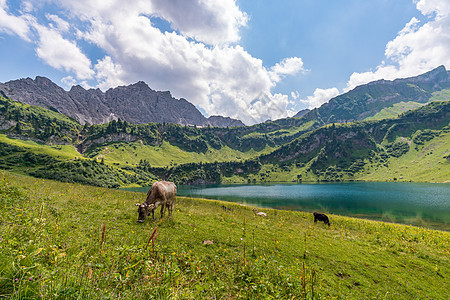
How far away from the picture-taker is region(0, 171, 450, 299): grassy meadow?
378cm

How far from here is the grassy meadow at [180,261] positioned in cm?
378

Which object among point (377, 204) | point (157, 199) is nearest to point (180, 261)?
point (157, 199)

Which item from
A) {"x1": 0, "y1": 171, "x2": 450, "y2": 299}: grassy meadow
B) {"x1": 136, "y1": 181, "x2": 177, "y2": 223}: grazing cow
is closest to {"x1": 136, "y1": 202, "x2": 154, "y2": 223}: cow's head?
{"x1": 136, "y1": 181, "x2": 177, "y2": 223}: grazing cow

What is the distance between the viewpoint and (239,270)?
868 cm

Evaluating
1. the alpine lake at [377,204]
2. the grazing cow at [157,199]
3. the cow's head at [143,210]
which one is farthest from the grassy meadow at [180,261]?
the alpine lake at [377,204]

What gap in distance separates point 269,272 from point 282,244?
18.6 ft

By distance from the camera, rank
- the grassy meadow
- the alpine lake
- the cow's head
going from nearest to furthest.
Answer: the grassy meadow → the cow's head → the alpine lake

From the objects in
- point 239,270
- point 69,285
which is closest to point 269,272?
point 239,270

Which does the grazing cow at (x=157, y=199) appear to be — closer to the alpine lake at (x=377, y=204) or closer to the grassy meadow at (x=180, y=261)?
the grassy meadow at (x=180, y=261)

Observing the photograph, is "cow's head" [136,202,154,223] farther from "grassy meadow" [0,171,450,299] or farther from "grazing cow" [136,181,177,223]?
"grassy meadow" [0,171,450,299]

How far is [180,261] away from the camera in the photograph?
28.1 ft

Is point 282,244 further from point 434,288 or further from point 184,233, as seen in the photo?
point 434,288

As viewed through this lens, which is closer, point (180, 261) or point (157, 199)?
point (180, 261)

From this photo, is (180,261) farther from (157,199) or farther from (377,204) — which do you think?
(377,204)
